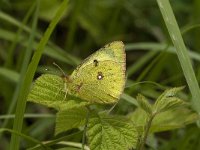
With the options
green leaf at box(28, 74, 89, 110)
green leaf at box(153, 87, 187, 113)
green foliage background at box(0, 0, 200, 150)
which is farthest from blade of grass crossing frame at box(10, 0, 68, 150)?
green foliage background at box(0, 0, 200, 150)

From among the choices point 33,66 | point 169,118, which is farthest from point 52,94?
point 169,118

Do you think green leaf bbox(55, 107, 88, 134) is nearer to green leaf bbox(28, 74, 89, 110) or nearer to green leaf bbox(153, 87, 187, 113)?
green leaf bbox(28, 74, 89, 110)

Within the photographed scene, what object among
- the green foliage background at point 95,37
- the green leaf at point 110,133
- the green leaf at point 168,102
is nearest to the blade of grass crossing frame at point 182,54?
the green leaf at point 168,102

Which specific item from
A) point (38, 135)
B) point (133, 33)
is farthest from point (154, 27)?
point (38, 135)

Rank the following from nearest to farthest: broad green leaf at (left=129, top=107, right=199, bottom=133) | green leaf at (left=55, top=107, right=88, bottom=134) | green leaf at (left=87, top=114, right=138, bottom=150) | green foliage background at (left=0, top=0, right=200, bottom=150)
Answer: green leaf at (left=87, top=114, right=138, bottom=150) → green leaf at (left=55, top=107, right=88, bottom=134) → broad green leaf at (left=129, top=107, right=199, bottom=133) → green foliage background at (left=0, top=0, right=200, bottom=150)

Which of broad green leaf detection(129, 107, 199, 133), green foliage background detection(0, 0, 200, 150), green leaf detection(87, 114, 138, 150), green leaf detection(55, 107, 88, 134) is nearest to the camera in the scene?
green leaf detection(87, 114, 138, 150)
